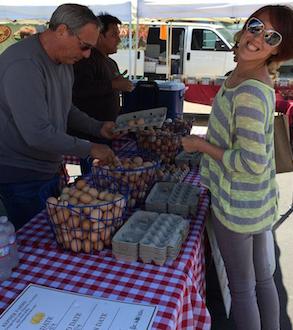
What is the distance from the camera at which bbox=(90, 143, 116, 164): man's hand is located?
1589mm

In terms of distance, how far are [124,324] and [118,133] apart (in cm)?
124

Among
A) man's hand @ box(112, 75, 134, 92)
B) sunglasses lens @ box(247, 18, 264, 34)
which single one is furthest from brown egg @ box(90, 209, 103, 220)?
man's hand @ box(112, 75, 134, 92)

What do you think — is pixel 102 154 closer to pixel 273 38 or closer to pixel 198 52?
pixel 273 38

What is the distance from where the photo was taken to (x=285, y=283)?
8.16 ft

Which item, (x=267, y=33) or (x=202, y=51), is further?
(x=202, y=51)

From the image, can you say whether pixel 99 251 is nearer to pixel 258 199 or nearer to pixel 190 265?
pixel 190 265

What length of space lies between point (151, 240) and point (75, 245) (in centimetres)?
24

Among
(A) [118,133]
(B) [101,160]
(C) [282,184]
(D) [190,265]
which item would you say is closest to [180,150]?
(A) [118,133]

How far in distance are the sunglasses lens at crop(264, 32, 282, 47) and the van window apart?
8.52 m

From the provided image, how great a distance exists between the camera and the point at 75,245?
1.25m

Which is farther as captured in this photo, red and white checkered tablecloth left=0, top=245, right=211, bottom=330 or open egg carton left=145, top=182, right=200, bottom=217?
open egg carton left=145, top=182, right=200, bottom=217

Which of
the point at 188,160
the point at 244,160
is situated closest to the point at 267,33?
the point at 244,160

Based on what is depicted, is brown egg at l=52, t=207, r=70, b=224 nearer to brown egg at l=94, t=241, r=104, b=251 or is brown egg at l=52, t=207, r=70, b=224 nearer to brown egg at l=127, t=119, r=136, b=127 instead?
brown egg at l=94, t=241, r=104, b=251

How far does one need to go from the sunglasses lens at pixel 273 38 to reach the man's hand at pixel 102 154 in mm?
741
